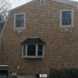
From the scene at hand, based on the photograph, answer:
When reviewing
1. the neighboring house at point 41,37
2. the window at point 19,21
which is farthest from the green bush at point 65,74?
the window at point 19,21

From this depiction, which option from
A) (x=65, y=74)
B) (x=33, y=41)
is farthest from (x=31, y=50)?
(x=65, y=74)

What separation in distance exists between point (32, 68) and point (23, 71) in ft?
3.76

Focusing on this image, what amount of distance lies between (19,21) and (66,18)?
525cm

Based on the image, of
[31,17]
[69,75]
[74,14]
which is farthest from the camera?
[31,17]

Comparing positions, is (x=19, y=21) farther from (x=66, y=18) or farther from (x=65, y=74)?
(x=65, y=74)

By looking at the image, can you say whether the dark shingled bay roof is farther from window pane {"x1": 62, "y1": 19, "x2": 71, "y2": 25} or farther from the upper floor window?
window pane {"x1": 62, "y1": 19, "x2": 71, "y2": 25}

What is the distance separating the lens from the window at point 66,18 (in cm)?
2822

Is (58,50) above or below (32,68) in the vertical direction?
above

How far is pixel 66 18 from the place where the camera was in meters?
28.5

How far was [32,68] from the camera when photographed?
29531mm

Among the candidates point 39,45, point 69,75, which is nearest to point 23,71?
point 39,45

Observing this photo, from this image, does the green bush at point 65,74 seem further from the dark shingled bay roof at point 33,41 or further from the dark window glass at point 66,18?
the dark window glass at point 66,18

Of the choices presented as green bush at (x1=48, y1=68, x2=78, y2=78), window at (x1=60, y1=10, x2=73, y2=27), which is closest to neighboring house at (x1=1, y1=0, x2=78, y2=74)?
window at (x1=60, y1=10, x2=73, y2=27)

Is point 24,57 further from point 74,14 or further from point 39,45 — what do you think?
point 74,14
